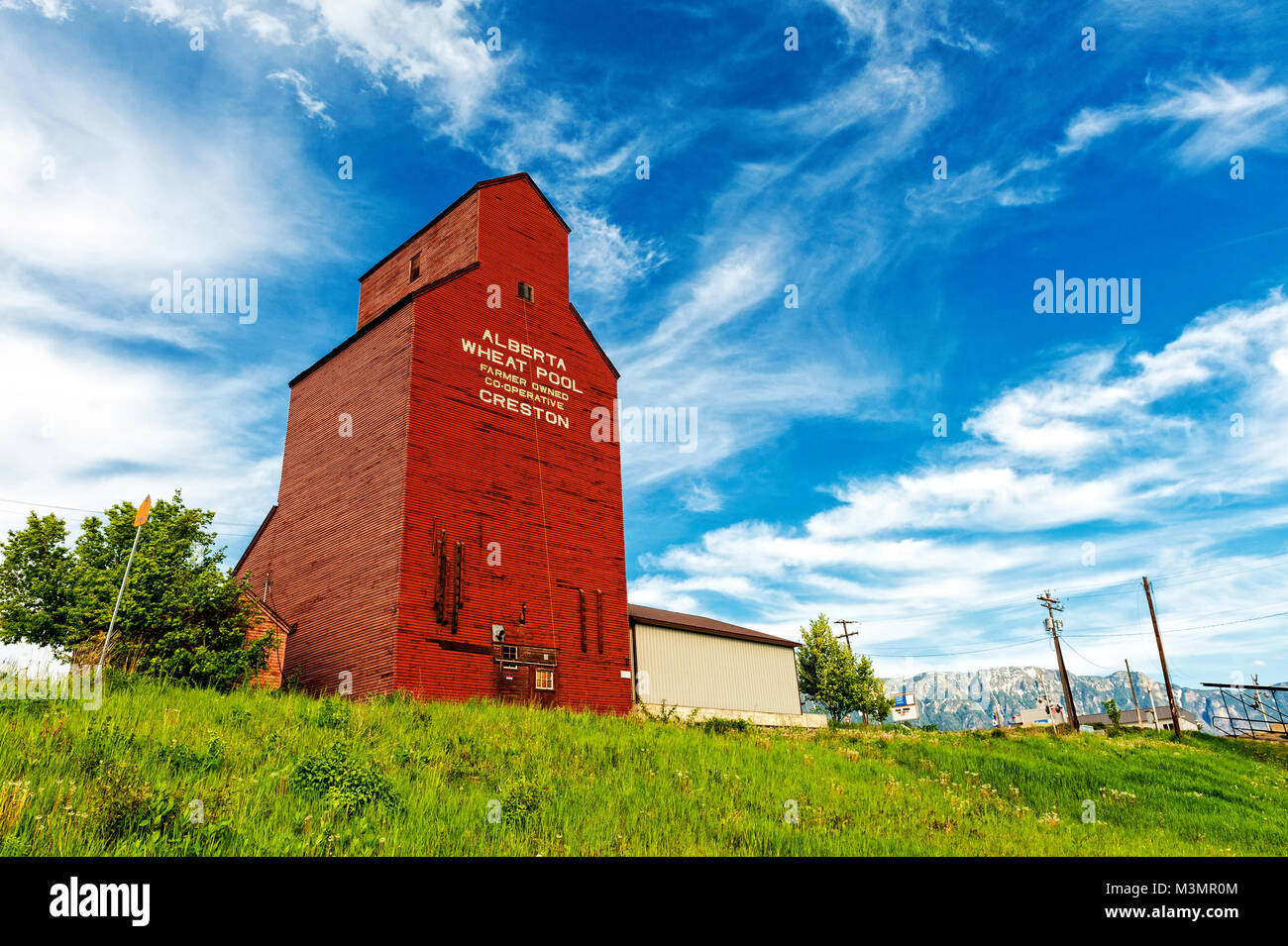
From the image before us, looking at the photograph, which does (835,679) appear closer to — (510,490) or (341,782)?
(510,490)

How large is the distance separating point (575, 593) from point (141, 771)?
61.0ft

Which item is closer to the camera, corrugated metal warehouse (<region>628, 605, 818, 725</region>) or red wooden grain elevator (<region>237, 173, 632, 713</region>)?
red wooden grain elevator (<region>237, 173, 632, 713</region>)

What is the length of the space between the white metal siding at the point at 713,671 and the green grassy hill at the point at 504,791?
12.8 m

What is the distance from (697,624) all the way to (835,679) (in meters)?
22.8

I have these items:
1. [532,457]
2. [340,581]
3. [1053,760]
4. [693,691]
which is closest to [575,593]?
[532,457]

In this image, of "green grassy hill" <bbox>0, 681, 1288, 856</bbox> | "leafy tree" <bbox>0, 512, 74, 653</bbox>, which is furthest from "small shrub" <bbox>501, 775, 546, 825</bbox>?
"leafy tree" <bbox>0, 512, 74, 653</bbox>

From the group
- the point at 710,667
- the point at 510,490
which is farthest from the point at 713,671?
the point at 510,490

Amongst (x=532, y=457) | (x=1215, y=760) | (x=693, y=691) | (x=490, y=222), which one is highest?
(x=490, y=222)

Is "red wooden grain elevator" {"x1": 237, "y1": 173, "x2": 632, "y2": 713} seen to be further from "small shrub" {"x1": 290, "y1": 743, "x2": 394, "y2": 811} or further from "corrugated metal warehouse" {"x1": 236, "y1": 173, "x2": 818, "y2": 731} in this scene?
"small shrub" {"x1": 290, "y1": 743, "x2": 394, "y2": 811}

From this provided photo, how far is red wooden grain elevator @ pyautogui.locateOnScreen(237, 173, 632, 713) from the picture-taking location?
24.0m

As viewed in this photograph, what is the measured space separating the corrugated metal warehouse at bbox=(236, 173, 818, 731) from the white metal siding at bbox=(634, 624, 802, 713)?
1.62 meters

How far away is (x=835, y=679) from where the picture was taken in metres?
57.0
